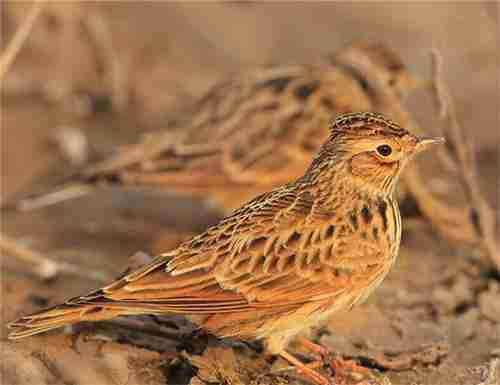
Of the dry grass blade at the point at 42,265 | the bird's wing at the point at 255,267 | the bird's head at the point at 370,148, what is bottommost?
the dry grass blade at the point at 42,265

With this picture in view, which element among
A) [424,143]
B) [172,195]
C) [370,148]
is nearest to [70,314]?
[370,148]

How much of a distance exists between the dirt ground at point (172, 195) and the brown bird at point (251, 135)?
1.85 feet

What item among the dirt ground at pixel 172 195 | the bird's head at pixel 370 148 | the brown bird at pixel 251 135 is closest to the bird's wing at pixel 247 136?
the brown bird at pixel 251 135

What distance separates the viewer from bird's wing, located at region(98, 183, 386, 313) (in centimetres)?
477

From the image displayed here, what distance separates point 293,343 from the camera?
18.1 feet

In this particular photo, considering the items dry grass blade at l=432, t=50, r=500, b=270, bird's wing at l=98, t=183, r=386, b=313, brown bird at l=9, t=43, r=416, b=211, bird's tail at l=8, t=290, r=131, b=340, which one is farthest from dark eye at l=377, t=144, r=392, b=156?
brown bird at l=9, t=43, r=416, b=211

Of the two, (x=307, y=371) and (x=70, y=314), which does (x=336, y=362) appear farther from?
(x=70, y=314)

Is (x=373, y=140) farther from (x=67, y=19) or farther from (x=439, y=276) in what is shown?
(x=67, y=19)

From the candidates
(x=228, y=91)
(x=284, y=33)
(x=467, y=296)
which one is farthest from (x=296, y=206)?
(x=284, y=33)

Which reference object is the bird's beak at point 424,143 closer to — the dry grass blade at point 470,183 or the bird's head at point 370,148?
the bird's head at point 370,148

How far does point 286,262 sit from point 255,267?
0.54 feet

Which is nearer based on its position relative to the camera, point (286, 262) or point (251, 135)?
point (286, 262)

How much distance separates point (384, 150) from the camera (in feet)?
16.8

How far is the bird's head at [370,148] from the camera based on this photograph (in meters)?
5.07
